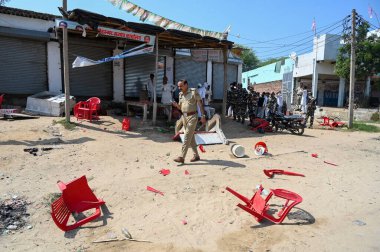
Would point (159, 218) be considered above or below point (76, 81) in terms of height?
below

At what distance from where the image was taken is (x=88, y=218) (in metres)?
4.42

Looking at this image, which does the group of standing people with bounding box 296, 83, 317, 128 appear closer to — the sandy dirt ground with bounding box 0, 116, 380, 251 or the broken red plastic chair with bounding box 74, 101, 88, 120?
the sandy dirt ground with bounding box 0, 116, 380, 251

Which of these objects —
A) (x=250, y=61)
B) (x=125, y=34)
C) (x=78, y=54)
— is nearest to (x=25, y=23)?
(x=78, y=54)

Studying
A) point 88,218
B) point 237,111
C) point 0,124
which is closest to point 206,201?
point 88,218

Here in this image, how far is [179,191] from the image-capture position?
5.39 m

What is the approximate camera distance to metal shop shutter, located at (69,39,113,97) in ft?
44.4

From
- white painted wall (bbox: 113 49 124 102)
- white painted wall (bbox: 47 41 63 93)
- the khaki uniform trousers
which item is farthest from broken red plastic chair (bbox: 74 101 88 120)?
the khaki uniform trousers

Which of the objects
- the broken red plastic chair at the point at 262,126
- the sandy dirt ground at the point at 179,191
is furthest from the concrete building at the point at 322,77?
the sandy dirt ground at the point at 179,191

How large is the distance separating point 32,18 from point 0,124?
16.2 feet

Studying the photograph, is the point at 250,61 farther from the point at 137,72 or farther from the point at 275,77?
the point at 137,72

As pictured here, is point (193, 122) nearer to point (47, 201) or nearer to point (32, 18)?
point (47, 201)

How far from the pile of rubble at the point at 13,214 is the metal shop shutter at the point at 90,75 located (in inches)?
366

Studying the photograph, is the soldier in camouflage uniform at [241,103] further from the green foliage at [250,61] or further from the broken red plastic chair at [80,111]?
the green foliage at [250,61]

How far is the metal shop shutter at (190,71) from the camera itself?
16883mm
